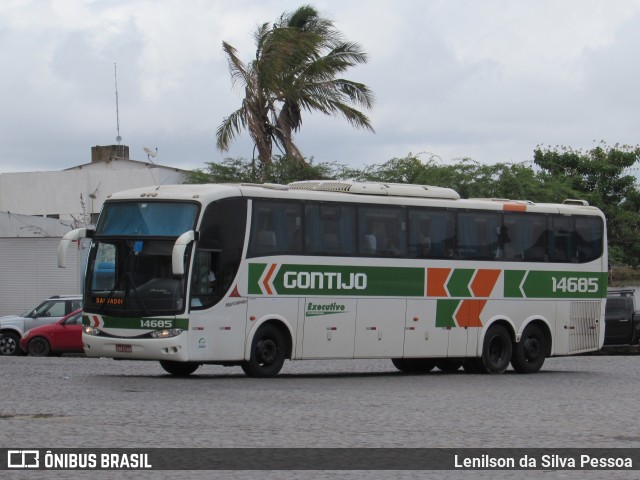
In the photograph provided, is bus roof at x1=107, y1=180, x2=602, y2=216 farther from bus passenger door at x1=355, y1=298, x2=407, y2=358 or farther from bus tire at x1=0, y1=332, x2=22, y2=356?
bus tire at x1=0, y1=332, x2=22, y2=356

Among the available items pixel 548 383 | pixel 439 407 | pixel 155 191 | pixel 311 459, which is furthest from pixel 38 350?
pixel 311 459

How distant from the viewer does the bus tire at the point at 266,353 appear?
23.5m

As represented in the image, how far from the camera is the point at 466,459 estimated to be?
11688 mm

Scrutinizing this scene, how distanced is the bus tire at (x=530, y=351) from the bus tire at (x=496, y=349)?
230 mm

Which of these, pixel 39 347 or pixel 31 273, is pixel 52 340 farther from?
pixel 31 273

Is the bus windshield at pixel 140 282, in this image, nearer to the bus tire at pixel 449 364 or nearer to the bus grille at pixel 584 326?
the bus tire at pixel 449 364

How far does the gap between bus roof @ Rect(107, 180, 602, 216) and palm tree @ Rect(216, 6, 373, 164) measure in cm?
1889

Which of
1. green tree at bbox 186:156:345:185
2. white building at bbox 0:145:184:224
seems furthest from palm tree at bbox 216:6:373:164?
white building at bbox 0:145:184:224

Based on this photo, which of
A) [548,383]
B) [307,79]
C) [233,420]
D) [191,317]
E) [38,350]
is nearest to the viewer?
[233,420]

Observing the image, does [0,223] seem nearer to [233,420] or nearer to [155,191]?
[155,191]

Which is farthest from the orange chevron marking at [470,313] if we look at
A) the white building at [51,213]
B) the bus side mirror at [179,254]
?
the white building at [51,213]

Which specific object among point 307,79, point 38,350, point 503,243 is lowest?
point 38,350

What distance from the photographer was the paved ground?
41.7 ft

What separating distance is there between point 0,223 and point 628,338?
90.1ft
